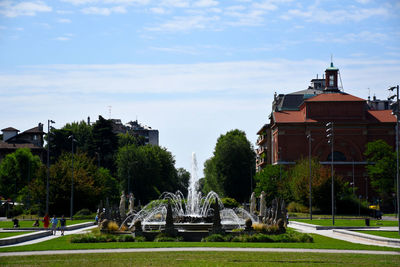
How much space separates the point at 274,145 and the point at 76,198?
44113 millimetres

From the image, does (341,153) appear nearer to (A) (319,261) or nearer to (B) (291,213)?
(B) (291,213)

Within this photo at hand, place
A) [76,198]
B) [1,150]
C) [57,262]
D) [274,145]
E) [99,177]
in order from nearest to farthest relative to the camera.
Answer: [57,262], [76,198], [99,177], [274,145], [1,150]

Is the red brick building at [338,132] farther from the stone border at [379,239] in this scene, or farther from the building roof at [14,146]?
the stone border at [379,239]

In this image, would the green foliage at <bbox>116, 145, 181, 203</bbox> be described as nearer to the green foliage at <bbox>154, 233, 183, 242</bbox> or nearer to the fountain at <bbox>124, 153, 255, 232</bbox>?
the fountain at <bbox>124, 153, 255, 232</bbox>

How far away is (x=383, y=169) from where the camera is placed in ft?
280

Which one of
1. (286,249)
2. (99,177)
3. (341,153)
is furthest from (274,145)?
(286,249)

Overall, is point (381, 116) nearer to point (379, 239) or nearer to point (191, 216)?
point (191, 216)

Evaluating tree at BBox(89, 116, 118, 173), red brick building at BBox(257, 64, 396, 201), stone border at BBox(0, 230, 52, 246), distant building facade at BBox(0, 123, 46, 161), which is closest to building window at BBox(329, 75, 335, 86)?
red brick building at BBox(257, 64, 396, 201)

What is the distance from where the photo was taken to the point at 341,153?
313 ft

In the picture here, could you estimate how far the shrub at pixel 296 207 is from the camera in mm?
76312

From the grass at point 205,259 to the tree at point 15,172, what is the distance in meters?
75.8

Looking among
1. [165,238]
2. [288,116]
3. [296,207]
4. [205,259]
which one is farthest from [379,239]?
[288,116]

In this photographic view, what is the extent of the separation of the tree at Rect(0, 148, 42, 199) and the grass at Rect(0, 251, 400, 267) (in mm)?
75785

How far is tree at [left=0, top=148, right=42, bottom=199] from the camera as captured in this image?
320 feet
